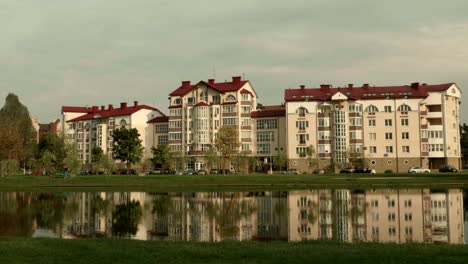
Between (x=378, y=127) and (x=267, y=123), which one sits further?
(x=267, y=123)

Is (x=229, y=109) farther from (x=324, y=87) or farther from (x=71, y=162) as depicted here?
(x=71, y=162)

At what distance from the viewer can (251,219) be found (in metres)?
32.8

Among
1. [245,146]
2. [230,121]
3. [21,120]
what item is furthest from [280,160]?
[21,120]

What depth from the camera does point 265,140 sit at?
411 feet

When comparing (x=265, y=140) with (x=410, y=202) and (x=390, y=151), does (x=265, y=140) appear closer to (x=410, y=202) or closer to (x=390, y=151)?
(x=390, y=151)

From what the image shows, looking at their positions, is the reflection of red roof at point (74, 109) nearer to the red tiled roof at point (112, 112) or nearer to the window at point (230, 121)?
the red tiled roof at point (112, 112)

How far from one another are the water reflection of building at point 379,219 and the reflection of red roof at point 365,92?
75.3 meters

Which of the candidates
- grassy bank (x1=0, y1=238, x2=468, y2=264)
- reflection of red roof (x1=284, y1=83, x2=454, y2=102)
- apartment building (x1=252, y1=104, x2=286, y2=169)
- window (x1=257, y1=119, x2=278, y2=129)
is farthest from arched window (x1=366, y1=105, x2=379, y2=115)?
grassy bank (x1=0, y1=238, x2=468, y2=264)

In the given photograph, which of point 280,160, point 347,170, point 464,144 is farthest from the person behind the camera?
point 464,144

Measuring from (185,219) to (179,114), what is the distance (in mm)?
99183

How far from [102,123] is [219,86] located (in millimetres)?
42139

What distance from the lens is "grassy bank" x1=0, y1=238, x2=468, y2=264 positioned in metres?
16.2

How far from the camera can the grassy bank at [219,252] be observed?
636 inches

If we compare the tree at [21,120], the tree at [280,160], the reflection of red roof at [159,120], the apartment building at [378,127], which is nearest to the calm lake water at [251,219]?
the tree at [280,160]
